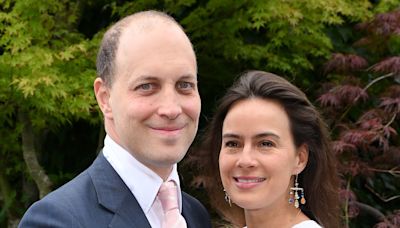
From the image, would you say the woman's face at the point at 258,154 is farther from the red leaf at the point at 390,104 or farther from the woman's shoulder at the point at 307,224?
the red leaf at the point at 390,104

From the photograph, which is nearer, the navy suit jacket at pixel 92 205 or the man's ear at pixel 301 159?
the navy suit jacket at pixel 92 205

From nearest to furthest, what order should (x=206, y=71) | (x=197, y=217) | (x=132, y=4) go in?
(x=197, y=217) → (x=132, y=4) → (x=206, y=71)

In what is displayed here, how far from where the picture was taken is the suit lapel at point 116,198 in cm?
242

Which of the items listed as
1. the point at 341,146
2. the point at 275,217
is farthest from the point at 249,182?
the point at 341,146

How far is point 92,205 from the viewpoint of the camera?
7.93 feet

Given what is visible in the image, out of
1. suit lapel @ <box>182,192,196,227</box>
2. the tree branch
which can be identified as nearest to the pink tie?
suit lapel @ <box>182,192,196,227</box>

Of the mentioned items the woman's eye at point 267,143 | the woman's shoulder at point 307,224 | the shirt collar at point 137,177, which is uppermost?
the woman's eye at point 267,143

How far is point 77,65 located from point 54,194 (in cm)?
241

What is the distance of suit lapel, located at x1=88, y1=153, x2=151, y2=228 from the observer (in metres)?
2.42

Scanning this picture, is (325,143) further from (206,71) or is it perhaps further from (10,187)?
(10,187)

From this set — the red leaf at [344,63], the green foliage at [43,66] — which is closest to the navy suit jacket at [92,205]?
the green foliage at [43,66]

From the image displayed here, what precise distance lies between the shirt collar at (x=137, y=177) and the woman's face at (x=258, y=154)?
22.4 inches

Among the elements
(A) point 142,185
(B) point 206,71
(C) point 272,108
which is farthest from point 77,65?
(A) point 142,185

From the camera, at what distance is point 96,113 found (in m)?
4.91
